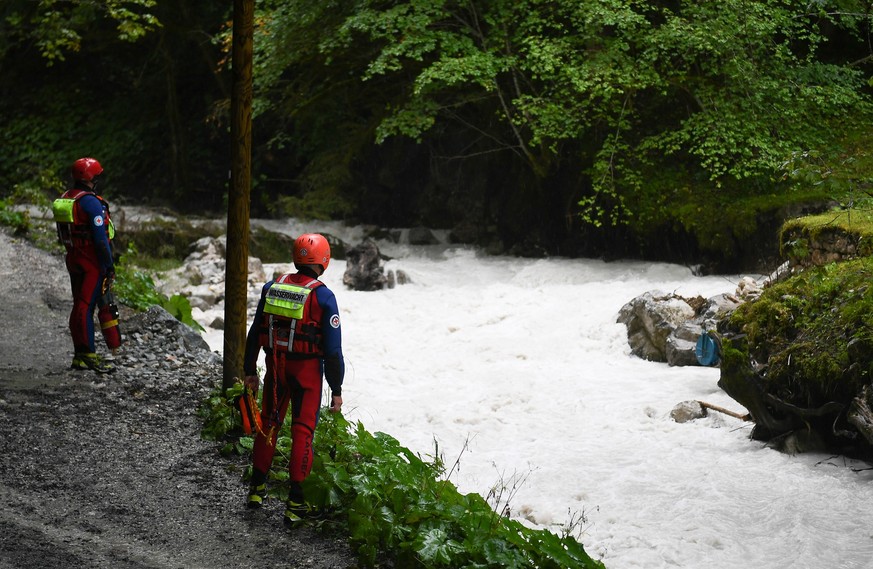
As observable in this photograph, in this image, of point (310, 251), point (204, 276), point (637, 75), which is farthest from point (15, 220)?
point (310, 251)

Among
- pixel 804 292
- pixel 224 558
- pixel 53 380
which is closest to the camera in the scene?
pixel 224 558

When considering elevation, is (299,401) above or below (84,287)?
below

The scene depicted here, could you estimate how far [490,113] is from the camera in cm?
1659

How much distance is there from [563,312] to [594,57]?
156 inches

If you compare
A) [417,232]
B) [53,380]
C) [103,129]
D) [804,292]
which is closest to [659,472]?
[804,292]

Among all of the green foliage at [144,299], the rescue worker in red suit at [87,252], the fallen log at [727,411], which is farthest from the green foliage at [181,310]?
the fallen log at [727,411]

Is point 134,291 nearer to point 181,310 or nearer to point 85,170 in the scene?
point 181,310

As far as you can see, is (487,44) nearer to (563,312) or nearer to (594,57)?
(594,57)

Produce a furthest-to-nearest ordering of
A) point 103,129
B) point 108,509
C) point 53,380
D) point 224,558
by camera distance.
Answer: point 103,129
point 53,380
point 108,509
point 224,558

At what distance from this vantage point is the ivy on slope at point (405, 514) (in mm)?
3842

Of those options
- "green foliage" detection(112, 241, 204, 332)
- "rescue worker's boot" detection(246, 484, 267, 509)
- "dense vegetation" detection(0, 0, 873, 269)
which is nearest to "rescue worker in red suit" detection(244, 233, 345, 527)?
"rescue worker's boot" detection(246, 484, 267, 509)

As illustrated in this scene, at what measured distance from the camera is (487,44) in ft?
46.9

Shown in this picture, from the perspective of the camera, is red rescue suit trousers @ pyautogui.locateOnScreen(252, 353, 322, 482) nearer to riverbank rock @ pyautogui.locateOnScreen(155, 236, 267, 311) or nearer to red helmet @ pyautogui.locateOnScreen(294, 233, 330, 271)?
red helmet @ pyautogui.locateOnScreen(294, 233, 330, 271)

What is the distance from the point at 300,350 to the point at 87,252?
10.8ft
